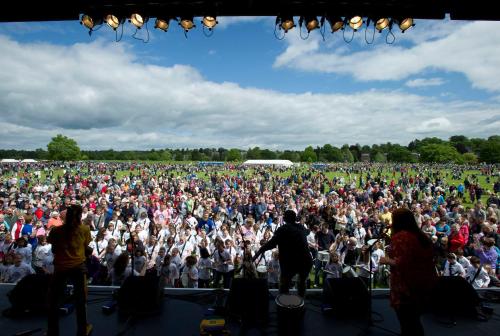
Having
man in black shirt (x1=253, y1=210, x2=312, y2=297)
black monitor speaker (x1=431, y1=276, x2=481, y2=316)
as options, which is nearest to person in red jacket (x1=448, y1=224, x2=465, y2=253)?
black monitor speaker (x1=431, y1=276, x2=481, y2=316)

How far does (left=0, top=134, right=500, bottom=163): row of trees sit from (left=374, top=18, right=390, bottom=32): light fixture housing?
117 m

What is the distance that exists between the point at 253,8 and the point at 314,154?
430 ft

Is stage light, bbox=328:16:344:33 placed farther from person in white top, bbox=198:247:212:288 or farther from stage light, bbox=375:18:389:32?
person in white top, bbox=198:247:212:288

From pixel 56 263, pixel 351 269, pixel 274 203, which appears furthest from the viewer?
pixel 274 203

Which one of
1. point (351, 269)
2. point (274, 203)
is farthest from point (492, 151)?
point (351, 269)

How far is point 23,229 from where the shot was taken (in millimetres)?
9648

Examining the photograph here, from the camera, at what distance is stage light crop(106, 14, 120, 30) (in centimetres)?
510

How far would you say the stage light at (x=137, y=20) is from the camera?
5.12m

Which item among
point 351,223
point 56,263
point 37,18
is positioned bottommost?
point 351,223

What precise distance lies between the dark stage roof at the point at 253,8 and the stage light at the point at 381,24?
107mm

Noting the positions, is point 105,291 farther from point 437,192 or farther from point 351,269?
point 437,192

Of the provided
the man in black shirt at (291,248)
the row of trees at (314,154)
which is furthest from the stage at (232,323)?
the row of trees at (314,154)

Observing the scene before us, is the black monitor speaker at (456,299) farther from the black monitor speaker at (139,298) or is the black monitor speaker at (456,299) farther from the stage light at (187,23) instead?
the stage light at (187,23)

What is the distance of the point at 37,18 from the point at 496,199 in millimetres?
22390
